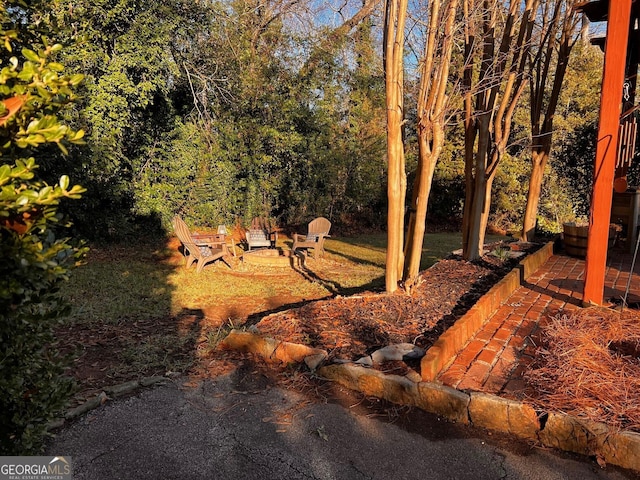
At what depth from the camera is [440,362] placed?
9.52ft

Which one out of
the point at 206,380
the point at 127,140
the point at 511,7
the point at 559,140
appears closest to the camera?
the point at 206,380

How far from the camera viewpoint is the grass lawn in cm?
387

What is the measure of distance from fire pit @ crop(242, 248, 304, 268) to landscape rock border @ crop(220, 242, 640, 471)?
4.18m

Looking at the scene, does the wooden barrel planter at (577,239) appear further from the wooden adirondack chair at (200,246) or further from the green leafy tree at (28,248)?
the green leafy tree at (28,248)

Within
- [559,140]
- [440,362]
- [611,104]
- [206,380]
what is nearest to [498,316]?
[440,362]

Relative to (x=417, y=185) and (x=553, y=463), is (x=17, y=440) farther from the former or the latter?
(x=417, y=185)

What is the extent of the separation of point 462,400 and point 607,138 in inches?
112

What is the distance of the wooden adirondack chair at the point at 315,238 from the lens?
8.37m

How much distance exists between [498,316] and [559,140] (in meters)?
11.2

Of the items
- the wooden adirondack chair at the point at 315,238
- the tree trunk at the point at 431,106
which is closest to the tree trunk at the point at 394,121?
the tree trunk at the point at 431,106

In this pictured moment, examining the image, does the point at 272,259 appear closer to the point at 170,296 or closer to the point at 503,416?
the point at 170,296

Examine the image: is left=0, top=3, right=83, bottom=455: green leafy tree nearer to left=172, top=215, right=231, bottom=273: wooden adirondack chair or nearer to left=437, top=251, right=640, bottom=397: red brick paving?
left=437, top=251, right=640, bottom=397: red brick paving

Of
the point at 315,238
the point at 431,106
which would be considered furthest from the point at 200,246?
the point at 431,106

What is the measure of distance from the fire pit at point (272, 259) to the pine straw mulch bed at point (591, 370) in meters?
5.25
